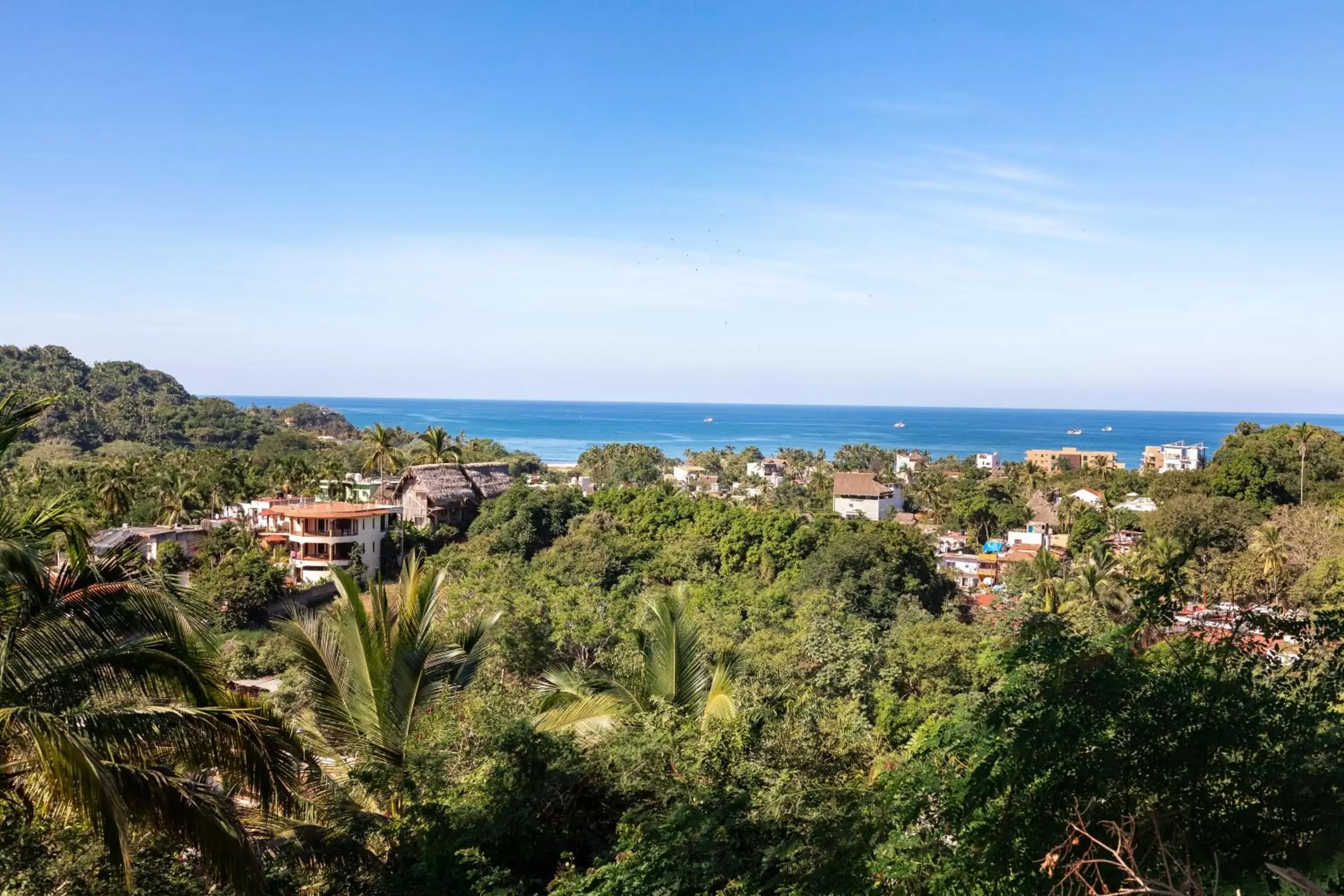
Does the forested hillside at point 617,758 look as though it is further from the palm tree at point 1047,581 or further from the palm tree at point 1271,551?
the palm tree at point 1271,551

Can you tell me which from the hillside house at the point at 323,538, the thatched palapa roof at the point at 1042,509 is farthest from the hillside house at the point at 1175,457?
the hillside house at the point at 323,538

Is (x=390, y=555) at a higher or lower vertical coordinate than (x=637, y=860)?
lower

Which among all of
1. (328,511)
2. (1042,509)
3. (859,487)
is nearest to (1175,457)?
(1042,509)

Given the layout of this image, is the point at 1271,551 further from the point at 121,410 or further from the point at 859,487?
the point at 121,410

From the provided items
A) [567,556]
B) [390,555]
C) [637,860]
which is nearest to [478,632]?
[637,860]

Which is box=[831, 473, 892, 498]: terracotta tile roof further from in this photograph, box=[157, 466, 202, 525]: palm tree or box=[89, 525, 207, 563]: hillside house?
box=[89, 525, 207, 563]: hillside house

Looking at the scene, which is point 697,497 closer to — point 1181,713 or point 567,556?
point 567,556

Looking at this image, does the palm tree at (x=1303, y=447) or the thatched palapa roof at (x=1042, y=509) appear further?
the thatched palapa roof at (x=1042, y=509)
